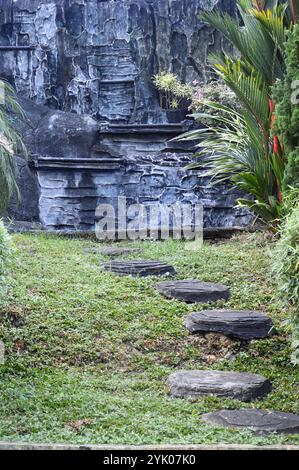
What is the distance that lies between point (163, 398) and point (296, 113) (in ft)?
11.8

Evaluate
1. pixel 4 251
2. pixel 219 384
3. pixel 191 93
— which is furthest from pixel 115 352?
pixel 191 93

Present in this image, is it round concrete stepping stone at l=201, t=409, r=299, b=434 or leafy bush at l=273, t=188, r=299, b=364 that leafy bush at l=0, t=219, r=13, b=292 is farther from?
leafy bush at l=273, t=188, r=299, b=364

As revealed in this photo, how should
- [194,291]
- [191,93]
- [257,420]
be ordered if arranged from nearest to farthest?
[257,420] < [194,291] < [191,93]

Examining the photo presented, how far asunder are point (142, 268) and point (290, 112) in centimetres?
217

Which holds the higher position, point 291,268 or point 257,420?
point 291,268

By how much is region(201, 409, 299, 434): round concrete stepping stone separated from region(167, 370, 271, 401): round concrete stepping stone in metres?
0.27

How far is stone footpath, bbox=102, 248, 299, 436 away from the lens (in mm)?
4426

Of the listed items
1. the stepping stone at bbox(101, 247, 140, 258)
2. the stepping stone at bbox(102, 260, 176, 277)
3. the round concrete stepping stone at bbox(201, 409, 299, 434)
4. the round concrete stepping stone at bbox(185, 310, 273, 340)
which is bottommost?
the round concrete stepping stone at bbox(201, 409, 299, 434)

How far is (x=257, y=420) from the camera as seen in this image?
4414mm

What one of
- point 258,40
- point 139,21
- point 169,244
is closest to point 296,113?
point 258,40

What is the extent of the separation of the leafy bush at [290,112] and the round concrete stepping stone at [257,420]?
10.7 ft

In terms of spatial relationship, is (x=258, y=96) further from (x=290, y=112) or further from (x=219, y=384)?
(x=219, y=384)

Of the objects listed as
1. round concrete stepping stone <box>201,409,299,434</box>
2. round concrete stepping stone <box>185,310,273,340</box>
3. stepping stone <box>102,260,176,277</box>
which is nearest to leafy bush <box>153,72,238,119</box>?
stepping stone <box>102,260,176,277</box>

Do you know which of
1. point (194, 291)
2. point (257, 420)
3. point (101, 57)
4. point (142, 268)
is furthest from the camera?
point (101, 57)
